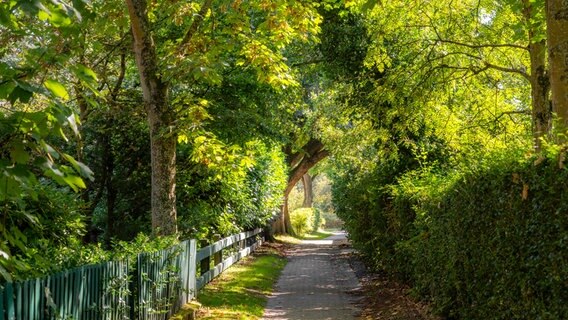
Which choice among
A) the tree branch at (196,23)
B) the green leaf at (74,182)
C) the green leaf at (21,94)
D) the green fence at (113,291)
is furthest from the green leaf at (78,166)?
the tree branch at (196,23)

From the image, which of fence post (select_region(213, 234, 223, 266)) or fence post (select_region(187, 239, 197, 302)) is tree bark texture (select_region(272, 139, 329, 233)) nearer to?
fence post (select_region(213, 234, 223, 266))

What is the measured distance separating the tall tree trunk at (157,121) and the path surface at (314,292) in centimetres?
272

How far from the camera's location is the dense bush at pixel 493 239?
555 centimetres

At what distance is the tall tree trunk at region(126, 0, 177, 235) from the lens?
11711 millimetres

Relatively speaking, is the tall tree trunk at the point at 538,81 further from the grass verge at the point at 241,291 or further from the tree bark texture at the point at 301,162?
the tree bark texture at the point at 301,162

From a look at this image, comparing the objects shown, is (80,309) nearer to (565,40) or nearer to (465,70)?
(565,40)

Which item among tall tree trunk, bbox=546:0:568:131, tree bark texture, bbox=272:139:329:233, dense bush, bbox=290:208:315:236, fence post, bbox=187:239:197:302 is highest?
tree bark texture, bbox=272:139:329:233

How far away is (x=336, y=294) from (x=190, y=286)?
4252 mm

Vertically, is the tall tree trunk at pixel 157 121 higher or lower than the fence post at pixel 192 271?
higher

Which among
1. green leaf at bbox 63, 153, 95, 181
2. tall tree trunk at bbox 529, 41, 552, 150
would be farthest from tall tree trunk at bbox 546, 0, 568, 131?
green leaf at bbox 63, 153, 95, 181

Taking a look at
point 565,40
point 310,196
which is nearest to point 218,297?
point 565,40

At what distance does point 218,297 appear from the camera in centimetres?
1395

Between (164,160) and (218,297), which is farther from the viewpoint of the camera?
(218,297)

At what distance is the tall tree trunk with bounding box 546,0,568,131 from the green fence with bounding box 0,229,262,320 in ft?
18.2
